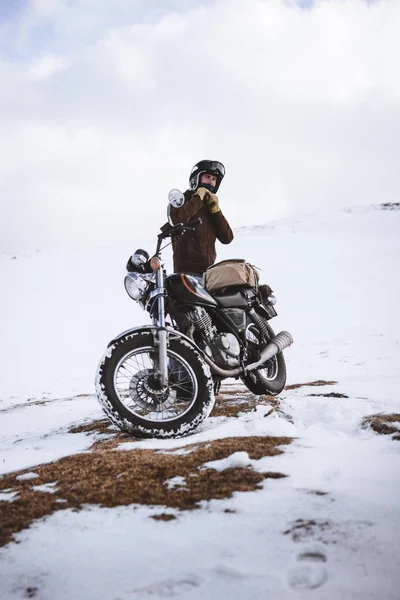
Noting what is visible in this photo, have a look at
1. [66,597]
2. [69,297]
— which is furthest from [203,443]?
[69,297]

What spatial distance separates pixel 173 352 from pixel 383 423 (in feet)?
5.26

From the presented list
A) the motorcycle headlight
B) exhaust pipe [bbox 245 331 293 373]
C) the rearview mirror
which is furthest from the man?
exhaust pipe [bbox 245 331 293 373]

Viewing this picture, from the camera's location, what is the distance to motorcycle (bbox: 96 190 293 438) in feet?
10.5

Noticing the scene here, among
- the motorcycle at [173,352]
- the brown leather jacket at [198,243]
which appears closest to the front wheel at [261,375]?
the motorcycle at [173,352]

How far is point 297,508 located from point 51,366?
419 inches

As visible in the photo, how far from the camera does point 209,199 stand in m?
4.66

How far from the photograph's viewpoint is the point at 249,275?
4758mm

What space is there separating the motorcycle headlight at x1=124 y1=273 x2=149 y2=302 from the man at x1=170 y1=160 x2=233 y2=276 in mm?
927

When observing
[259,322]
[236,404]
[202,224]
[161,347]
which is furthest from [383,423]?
[202,224]

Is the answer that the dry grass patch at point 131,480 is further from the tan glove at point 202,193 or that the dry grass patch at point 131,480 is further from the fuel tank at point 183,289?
the tan glove at point 202,193

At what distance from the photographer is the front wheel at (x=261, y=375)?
4.77m

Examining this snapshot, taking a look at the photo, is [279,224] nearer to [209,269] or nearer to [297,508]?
[209,269]

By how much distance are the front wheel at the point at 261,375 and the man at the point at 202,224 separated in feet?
3.08

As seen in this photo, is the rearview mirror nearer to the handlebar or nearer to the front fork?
the handlebar
